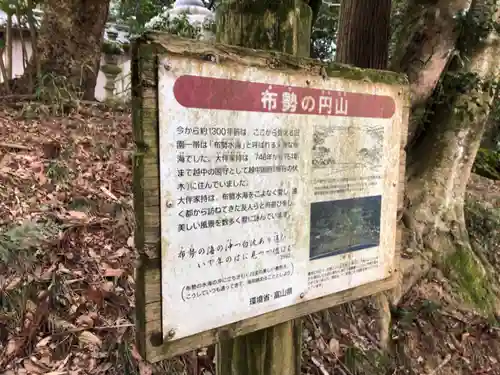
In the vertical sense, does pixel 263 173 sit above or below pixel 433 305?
above

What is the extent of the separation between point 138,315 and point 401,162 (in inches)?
50.0

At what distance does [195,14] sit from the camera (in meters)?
8.03

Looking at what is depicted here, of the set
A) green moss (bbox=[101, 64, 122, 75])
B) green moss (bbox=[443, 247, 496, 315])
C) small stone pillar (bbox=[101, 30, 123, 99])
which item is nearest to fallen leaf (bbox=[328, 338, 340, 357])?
green moss (bbox=[443, 247, 496, 315])

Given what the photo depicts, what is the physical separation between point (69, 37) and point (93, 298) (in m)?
3.84

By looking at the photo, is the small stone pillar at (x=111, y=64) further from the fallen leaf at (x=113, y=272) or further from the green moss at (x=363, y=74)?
the green moss at (x=363, y=74)

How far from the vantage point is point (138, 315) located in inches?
53.0

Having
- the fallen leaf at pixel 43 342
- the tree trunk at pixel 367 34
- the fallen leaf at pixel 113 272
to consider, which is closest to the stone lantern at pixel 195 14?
the tree trunk at pixel 367 34

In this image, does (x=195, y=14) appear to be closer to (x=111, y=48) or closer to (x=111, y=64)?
(x=111, y=48)

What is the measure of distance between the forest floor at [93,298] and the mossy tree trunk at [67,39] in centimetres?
114

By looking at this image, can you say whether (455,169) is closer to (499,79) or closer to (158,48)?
(499,79)

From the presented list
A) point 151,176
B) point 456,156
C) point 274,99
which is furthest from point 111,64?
point 151,176

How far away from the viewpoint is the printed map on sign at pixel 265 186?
4.37 ft


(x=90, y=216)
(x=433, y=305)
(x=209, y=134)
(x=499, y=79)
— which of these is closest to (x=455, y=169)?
(x=499, y=79)

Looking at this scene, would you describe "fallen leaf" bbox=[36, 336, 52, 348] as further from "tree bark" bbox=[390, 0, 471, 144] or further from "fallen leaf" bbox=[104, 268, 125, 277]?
"tree bark" bbox=[390, 0, 471, 144]
